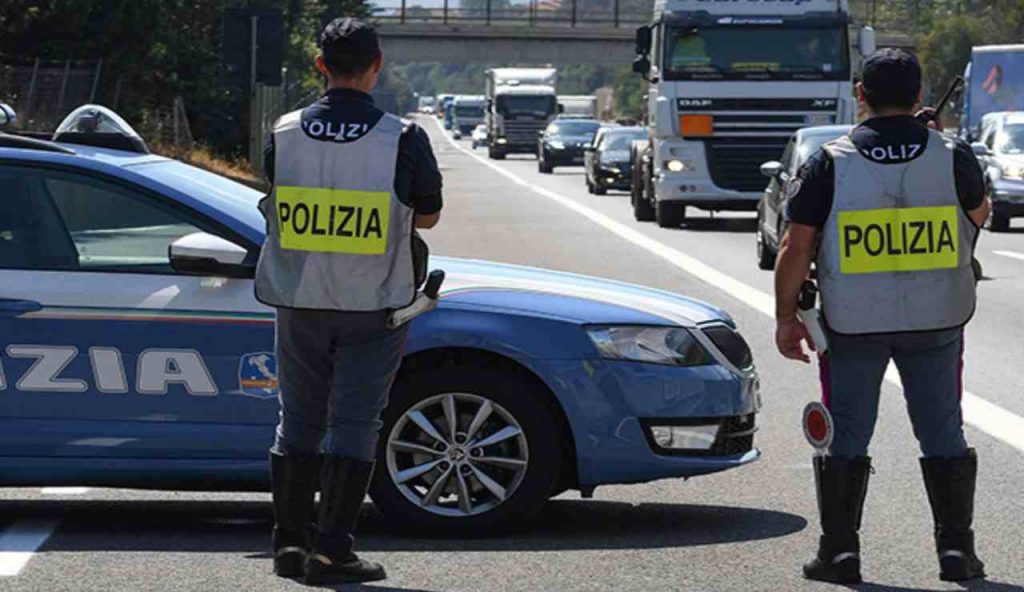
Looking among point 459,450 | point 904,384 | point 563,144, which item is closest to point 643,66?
point 459,450

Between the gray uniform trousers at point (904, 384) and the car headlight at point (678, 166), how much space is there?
2300 centimetres

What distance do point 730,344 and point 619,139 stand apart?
137 feet

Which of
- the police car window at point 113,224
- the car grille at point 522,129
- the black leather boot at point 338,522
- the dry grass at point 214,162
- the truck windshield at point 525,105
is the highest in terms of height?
the police car window at point 113,224

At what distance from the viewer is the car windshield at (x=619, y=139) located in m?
49.3

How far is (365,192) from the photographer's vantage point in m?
A: 6.88

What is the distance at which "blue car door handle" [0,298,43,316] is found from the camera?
775 centimetres

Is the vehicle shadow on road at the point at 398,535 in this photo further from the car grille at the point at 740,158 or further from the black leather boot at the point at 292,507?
the car grille at the point at 740,158

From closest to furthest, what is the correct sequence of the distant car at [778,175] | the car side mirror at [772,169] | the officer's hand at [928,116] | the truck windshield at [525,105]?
the officer's hand at [928,116]
the car side mirror at [772,169]
the distant car at [778,175]
the truck windshield at [525,105]

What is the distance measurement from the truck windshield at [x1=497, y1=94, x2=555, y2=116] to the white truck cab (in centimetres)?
5261

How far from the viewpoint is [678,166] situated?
30047 mm

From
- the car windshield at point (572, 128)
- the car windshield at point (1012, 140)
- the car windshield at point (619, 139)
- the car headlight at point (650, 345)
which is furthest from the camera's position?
the car windshield at point (572, 128)

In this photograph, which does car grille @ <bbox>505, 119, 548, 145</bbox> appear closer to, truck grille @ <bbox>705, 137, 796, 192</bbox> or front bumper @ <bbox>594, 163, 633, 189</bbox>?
front bumper @ <bbox>594, 163, 633, 189</bbox>

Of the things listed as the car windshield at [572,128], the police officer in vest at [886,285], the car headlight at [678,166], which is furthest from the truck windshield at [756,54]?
the car windshield at [572,128]

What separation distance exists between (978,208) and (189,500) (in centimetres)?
336
